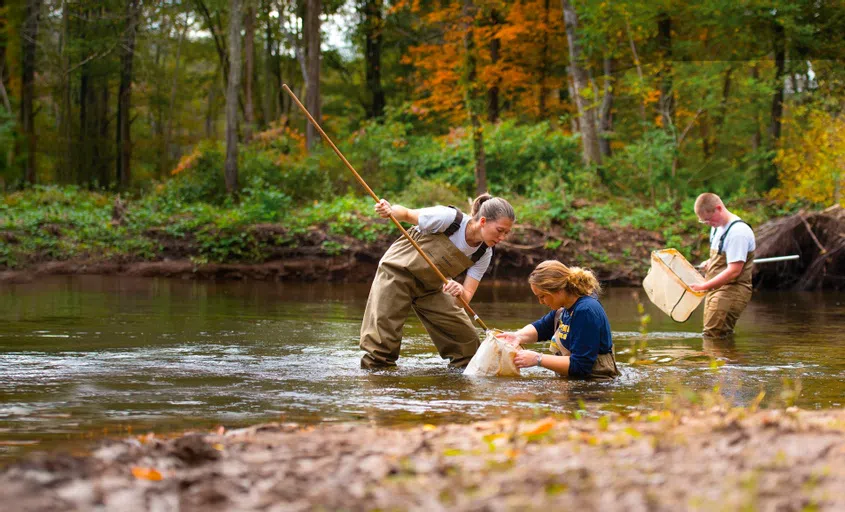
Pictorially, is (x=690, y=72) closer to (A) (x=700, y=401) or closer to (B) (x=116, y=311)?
(B) (x=116, y=311)

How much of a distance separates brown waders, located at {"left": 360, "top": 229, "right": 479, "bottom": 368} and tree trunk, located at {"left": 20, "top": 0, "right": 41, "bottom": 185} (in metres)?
24.2

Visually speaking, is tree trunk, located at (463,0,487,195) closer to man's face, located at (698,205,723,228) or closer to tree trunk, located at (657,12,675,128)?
tree trunk, located at (657,12,675,128)

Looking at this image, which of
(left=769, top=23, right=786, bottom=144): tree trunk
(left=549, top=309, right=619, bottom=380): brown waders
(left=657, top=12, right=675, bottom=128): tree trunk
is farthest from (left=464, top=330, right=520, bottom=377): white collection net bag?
(left=769, top=23, right=786, bottom=144): tree trunk

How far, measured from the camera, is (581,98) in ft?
82.1

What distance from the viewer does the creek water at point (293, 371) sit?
639cm

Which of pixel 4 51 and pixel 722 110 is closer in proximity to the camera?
pixel 722 110

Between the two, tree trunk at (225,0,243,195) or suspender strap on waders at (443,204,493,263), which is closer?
suspender strap on waders at (443,204,493,263)

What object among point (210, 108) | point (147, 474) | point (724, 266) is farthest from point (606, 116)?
point (210, 108)

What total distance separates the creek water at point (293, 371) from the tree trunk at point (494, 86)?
16012mm

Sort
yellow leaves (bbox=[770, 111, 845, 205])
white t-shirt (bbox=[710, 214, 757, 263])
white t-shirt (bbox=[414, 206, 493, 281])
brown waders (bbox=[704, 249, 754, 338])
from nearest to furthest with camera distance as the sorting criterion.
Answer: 1. white t-shirt (bbox=[414, 206, 493, 281])
2. white t-shirt (bbox=[710, 214, 757, 263])
3. brown waders (bbox=[704, 249, 754, 338])
4. yellow leaves (bbox=[770, 111, 845, 205])

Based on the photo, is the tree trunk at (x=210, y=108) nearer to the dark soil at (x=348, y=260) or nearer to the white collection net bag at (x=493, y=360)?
the dark soil at (x=348, y=260)

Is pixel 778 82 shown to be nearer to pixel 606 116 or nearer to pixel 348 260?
pixel 606 116

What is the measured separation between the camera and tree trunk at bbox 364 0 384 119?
3441 centimetres

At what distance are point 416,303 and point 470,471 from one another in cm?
438
